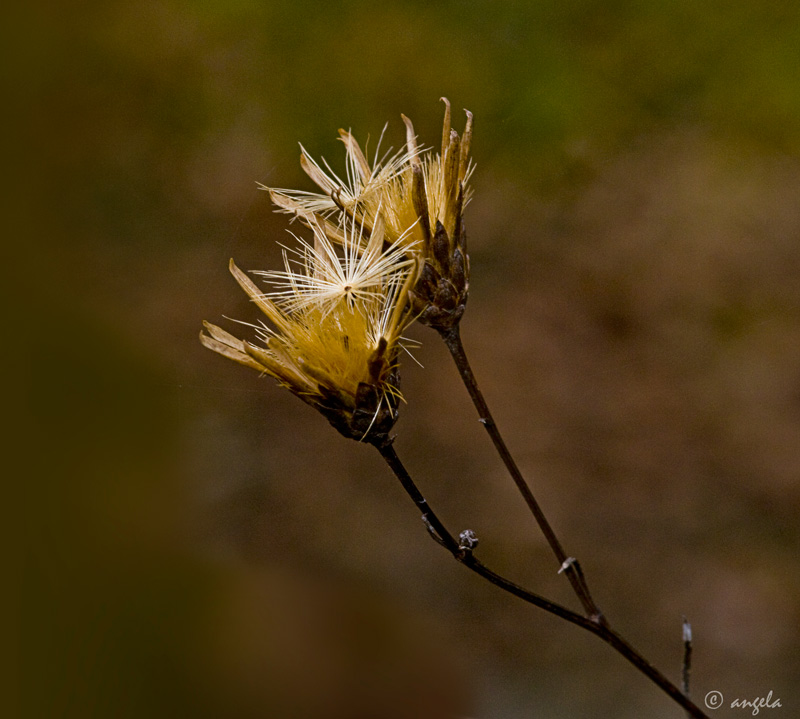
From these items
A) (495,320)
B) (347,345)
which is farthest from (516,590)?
(495,320)

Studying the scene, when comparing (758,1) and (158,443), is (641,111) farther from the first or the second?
(158,443)

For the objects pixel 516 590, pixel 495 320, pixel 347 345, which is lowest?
pixel 516 590

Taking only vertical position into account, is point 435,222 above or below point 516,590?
above

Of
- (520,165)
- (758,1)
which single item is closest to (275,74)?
(520,165)

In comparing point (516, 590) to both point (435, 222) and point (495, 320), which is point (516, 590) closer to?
point (435, 222)

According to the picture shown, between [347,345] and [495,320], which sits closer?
[347,345]

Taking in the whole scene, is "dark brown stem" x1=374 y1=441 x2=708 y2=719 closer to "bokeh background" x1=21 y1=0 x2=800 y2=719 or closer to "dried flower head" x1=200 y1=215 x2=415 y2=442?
"dried flower head" x1=200 y1=215 x2=415 y2=442

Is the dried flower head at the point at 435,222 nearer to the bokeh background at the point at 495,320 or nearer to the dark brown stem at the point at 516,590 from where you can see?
the dark brown stem at the point at 516,590

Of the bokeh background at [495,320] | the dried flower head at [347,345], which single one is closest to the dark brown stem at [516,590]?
the dried flower head at [347,345]
